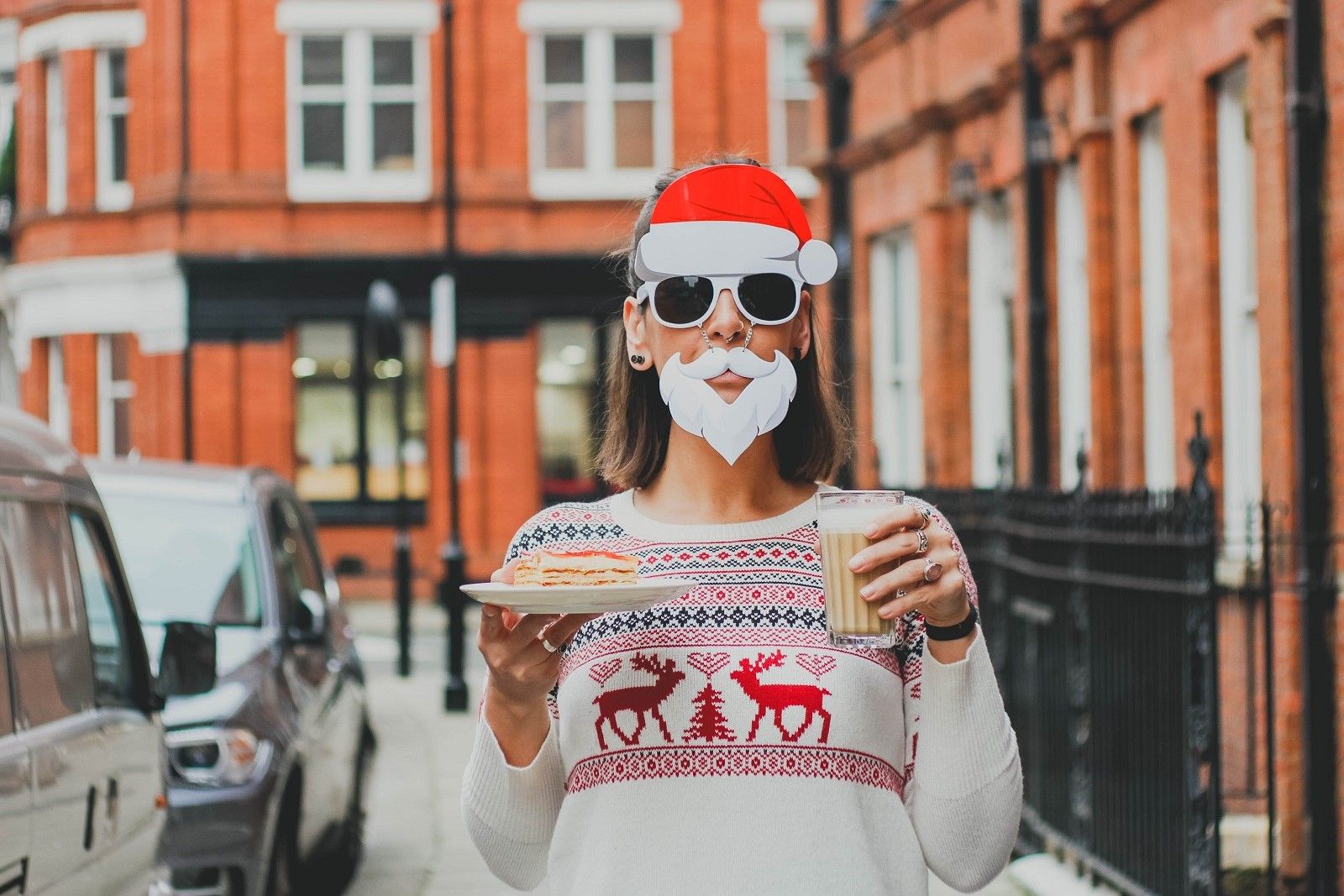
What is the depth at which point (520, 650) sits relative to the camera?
2832 millimetres

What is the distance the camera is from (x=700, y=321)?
9.64 ft

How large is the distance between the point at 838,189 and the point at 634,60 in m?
15.1

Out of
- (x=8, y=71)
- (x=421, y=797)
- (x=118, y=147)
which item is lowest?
(x=421, y=797)

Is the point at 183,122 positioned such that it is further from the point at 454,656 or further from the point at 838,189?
the point at 454,656

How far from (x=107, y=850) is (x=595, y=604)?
2.67 metres

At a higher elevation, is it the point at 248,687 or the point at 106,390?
the point at 106,390

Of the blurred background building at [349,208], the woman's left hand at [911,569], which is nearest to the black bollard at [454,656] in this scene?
the blurred background building at [349,208]

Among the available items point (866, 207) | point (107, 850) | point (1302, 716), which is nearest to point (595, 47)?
point (866, 207)

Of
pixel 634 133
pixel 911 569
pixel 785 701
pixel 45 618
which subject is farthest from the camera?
pixel 634 133

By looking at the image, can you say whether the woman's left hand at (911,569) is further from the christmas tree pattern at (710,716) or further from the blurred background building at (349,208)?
the blurred background building at (349,208)

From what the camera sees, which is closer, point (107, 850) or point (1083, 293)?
point (107, 850)

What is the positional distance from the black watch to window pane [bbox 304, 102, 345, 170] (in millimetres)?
28589

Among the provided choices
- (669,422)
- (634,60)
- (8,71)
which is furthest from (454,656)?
(8,71)

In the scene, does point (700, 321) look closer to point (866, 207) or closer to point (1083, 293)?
point (1083, 293)
